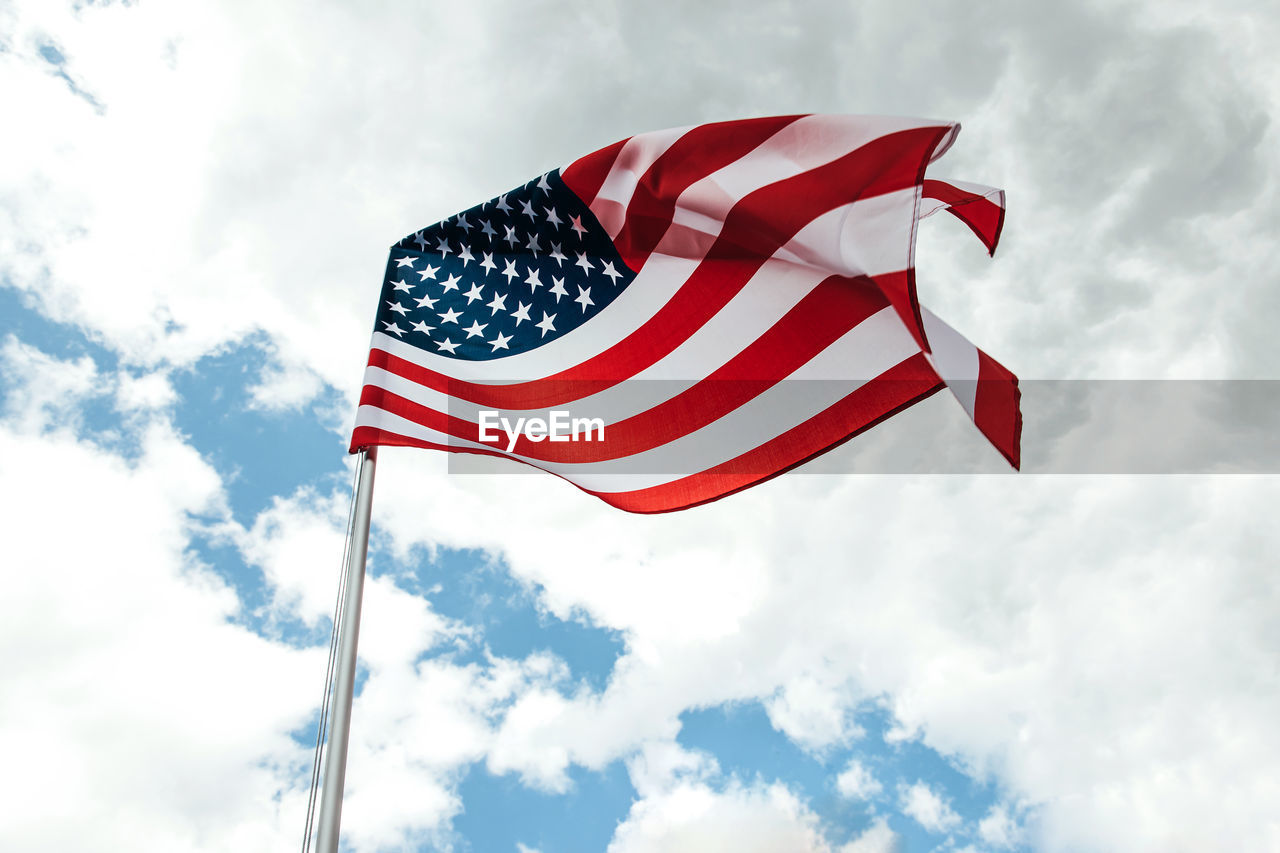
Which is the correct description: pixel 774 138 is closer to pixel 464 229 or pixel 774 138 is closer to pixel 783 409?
pixel 783 409

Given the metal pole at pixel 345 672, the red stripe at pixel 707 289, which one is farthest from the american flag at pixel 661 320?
the metal pole at pixel 345 672

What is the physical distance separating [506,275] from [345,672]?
4602 millimetres

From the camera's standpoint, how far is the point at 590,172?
8750 millimetres

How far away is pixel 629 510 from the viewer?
8195 mm

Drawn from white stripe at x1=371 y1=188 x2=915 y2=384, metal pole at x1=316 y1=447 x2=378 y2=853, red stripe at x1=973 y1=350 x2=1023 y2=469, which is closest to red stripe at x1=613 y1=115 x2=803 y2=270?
white stripe at x1=371 y1=188 x2=915 y2=384

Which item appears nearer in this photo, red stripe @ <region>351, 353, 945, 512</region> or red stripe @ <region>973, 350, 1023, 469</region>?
red stripe @ <region>973, 350, 1023, 469</region>

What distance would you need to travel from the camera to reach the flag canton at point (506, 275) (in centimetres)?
880

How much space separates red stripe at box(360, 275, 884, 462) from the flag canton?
90 centimetres

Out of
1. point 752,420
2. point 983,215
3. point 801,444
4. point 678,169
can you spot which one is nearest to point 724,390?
point 752,420

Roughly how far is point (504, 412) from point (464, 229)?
7.25 feet

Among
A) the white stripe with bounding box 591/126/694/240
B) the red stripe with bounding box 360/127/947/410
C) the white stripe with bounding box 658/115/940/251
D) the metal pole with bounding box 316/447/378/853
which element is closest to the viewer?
the metal pole with bounding box 316/447/378/853

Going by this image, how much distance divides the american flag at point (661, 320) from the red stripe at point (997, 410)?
0.81m

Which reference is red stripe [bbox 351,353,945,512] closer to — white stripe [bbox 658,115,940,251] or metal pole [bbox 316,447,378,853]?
metal pole [bbox 316,447,378,853]

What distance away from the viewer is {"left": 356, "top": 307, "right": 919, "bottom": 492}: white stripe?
789 cm
